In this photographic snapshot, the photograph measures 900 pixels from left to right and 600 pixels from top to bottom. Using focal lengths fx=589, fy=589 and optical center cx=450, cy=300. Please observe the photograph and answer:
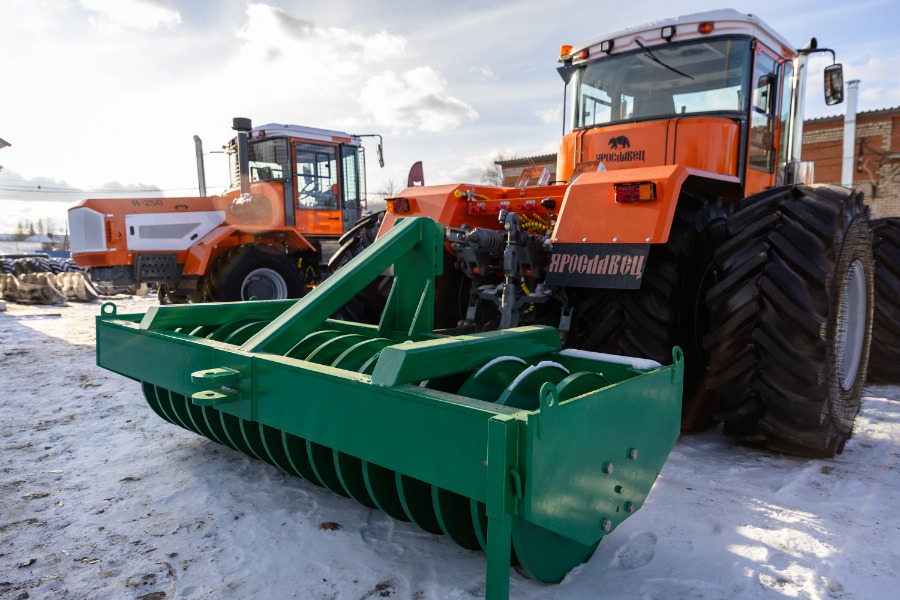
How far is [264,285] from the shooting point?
26.6 ft

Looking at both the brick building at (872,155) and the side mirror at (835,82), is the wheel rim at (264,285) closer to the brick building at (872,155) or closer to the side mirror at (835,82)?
the side mirror at (835,82)

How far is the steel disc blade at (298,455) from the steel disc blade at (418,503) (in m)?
0.55

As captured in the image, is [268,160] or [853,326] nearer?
[853,326]

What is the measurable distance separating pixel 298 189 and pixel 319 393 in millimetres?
7428

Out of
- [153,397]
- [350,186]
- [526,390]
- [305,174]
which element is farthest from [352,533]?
[350,186]

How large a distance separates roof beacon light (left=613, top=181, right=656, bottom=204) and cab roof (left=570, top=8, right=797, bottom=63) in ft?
5.59

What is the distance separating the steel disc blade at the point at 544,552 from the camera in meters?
1.72

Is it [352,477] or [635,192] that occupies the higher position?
[635,192]

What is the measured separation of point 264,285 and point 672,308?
6296 mm

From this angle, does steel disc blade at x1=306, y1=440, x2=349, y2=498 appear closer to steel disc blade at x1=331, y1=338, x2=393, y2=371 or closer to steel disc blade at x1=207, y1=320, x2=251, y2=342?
steel disc blade at x1=331, y1=338, x2=393, y2=371

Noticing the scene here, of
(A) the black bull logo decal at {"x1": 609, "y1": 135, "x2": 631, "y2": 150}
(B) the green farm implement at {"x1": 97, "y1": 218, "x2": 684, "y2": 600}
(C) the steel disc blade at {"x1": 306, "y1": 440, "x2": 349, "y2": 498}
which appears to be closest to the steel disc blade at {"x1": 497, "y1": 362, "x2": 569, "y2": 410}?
(B) the green farm implement at {"x1": 97, "y1": 218, "x2": 684, "y2": 600}

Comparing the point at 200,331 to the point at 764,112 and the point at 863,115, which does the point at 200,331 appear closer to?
the point at 764,112

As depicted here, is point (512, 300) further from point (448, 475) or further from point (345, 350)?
point (448, 475)

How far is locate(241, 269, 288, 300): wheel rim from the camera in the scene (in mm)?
7918
